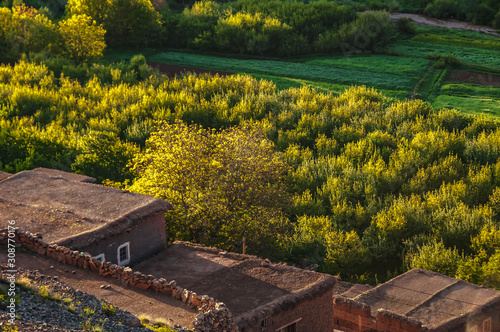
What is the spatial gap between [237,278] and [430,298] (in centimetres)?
757

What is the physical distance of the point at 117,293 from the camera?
1902cm

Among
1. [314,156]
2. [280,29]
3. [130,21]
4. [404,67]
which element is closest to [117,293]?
[314,156]

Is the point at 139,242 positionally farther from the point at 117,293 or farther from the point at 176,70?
the point at 176,70

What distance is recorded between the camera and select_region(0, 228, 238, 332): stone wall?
1658 cm

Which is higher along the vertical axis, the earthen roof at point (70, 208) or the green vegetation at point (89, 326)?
the green vegetation at point (89, 326)

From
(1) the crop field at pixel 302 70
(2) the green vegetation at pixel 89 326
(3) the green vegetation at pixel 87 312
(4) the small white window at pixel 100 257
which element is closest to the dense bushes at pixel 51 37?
(1) the crop field at pixel 302 70

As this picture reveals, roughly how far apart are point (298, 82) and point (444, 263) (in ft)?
144

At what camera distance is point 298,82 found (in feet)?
235

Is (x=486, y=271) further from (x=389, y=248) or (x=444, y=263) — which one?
(x=389, y=248)

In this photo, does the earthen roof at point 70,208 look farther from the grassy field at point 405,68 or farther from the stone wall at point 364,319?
the grassy field at point 405,68

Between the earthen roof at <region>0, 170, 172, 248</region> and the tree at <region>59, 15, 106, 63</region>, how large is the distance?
49505 mm

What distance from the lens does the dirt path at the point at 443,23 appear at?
9238cm

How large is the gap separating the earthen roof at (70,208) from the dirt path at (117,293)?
57.0 inches

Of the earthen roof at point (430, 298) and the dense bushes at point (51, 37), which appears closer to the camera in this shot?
the earthen roof at point (430, 298)
